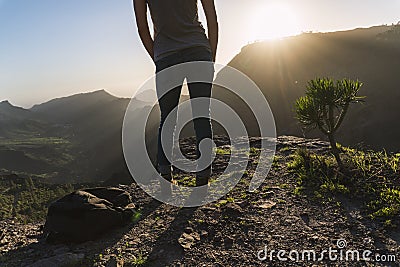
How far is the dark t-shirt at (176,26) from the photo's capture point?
3.03 m

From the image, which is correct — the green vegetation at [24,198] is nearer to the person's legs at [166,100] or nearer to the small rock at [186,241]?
the person's legs at [166,100]

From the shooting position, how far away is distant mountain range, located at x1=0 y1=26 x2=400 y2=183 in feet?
59.5

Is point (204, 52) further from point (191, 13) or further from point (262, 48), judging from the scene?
→ point (262, 48)

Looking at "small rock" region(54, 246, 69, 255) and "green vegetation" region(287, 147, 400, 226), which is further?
"green vegetation" region(287, 147, 400, 226)

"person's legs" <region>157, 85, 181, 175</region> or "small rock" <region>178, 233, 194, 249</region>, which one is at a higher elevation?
"person's legs" <region>157, 85, 181, 175</region>

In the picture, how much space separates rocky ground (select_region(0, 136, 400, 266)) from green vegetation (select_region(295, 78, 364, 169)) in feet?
3.31

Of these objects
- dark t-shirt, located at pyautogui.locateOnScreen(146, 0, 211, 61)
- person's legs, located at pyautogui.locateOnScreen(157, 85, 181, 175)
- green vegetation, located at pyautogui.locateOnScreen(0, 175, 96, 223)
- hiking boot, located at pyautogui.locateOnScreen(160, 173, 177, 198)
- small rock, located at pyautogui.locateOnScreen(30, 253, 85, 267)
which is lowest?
green vegetation, located at pyautogui.locateOnScreen(0, 175, 96, 223)

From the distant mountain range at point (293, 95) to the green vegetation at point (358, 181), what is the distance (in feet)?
10.8

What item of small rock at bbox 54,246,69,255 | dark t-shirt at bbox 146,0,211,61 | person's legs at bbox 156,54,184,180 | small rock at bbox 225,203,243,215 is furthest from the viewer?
person's legs at bbox 156,54,184,180

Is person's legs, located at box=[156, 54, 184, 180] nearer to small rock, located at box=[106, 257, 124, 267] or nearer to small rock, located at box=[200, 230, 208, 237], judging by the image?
small rock, located at box=[200, 230, 208, 237]

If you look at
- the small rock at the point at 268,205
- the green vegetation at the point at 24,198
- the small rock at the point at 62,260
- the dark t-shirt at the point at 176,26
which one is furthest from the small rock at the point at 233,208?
the green vegetation at the point at 24,198

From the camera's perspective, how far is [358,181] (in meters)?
3.21

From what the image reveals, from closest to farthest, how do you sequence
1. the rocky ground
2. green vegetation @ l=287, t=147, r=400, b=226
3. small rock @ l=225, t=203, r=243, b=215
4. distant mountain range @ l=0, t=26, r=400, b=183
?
the rocky ground
green vegetation @ l=287, t=147, r=400, b=226
small rock @ l=225, t=203, r=243, b=215
distant mountain range @ l=0, t=26, r=400, b=183

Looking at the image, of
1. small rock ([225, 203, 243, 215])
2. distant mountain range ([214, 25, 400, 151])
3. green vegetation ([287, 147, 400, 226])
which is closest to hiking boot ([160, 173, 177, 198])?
small rock ([225, 203, 243, 215])
